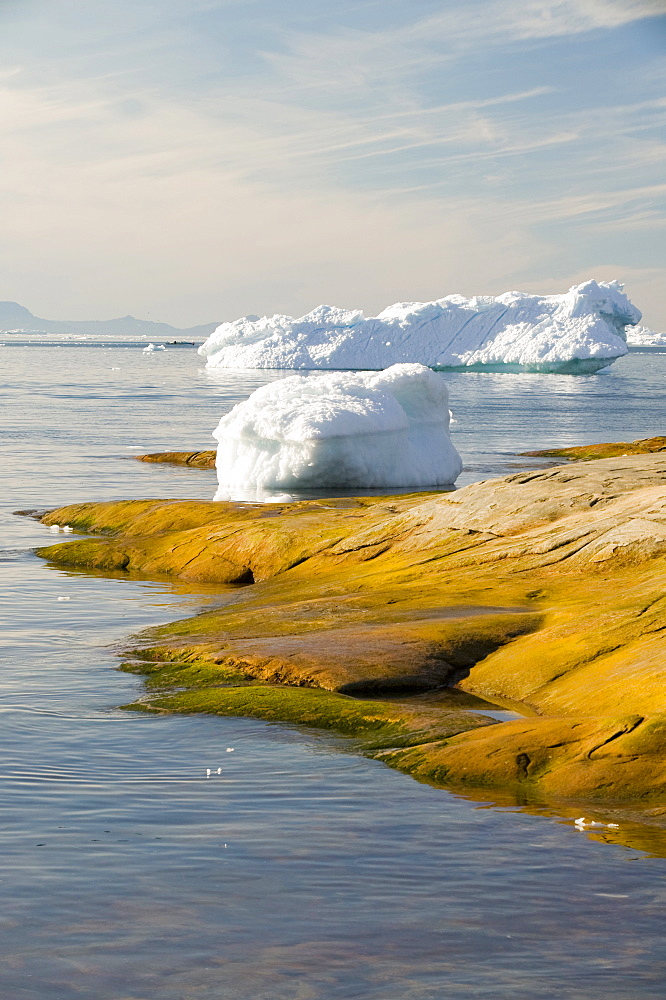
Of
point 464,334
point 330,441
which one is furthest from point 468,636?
point 464,334

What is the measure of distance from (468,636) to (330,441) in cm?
1725

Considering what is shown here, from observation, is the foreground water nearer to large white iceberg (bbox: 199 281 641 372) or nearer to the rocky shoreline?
the rocky shoreline

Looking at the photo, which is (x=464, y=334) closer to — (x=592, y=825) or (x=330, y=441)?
(x=330, y=441)

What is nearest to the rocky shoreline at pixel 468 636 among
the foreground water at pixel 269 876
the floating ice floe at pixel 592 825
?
the floating ice floe at pixel 592 825

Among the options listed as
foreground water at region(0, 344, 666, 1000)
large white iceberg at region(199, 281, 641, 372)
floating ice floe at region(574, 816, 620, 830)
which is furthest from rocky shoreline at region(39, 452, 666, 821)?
large white iceberg at region(199, 281, 641, 372)

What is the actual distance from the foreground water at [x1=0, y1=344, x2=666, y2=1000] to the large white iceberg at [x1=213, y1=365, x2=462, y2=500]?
1683 cm

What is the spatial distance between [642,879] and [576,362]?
104823mm

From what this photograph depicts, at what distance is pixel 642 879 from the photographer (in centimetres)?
627

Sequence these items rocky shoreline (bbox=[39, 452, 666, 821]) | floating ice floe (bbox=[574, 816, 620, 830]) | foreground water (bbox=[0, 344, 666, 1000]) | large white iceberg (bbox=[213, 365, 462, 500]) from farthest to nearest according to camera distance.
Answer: large white iceberg (bbox=[213, 365, 462, 500]) < rocky shoreline (bbox=[39, 452, 666, 821]) < floating ice floe (bbox=[574, 816, 620, 830]) < foreground water (bbox=[0, 344, 666, 1000])

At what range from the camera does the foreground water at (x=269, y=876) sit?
527 centimetres

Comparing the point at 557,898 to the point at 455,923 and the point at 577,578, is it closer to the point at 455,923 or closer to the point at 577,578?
the point at 455,923

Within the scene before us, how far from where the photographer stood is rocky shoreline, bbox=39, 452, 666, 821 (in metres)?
8.02

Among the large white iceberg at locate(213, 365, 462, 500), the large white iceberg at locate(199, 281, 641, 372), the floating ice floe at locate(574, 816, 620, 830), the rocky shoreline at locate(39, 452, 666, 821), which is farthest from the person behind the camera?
the large white iceberg at locate(199, 281, 641, 372)

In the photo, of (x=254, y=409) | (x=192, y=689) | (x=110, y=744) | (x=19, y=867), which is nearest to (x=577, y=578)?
(x=192, y=689)
